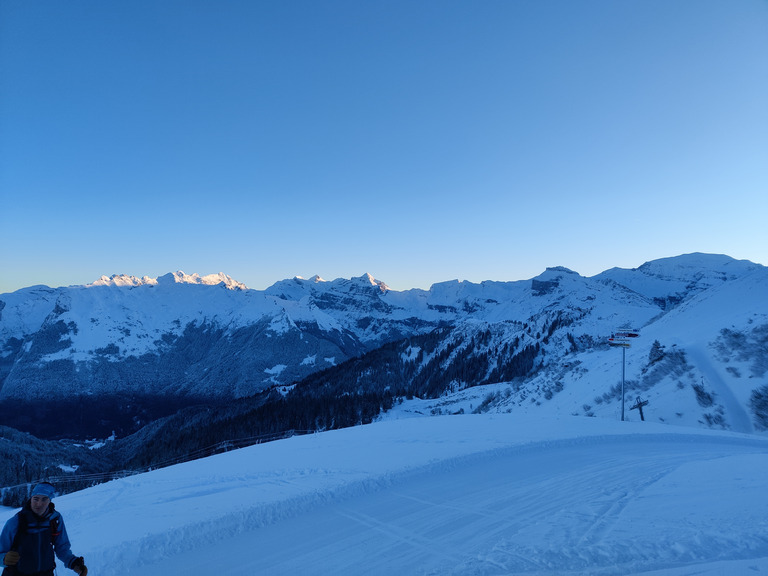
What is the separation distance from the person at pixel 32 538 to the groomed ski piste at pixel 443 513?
2.24 meters

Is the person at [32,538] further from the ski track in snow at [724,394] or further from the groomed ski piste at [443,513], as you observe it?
the ski track in snow at [724,394]

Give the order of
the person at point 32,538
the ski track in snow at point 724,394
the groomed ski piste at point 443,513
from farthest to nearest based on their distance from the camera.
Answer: the ski track in snow at point 724,394
the groomed ski piste at point 443,513
the person at point 32,538

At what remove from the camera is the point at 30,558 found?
5.21 m

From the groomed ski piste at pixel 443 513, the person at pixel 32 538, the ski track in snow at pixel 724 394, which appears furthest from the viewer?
the ski track in snow at pixel 724 394

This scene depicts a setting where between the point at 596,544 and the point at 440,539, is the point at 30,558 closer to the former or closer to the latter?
the point at 440,539

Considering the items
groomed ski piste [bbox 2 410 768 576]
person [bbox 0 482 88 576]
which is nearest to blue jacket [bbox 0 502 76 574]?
person [bbox 0 482 88 576]

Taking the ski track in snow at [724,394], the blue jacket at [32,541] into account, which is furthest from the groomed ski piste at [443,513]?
the ski track in snow at [724,394]

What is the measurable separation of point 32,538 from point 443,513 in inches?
285

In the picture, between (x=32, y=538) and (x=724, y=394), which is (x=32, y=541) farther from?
(x=724, y=394)

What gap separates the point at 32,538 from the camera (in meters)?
5.17

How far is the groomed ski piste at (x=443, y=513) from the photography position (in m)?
7.07

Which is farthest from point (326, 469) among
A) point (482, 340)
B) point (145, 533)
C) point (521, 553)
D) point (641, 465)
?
→ point (482, 340)

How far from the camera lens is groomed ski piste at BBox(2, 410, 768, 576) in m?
7.07

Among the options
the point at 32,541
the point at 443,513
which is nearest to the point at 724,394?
the point at 443,513
